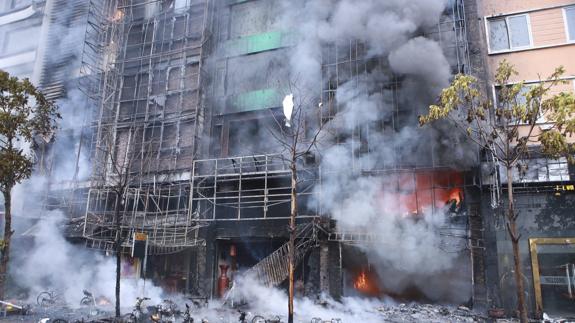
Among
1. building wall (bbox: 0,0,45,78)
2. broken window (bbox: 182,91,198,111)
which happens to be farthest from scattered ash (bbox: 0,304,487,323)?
building wall (bbox: 0,0,45,78)

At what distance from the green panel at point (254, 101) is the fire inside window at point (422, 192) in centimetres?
544

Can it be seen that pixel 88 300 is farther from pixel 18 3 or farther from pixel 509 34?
pixel 18 3

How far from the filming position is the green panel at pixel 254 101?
Answer: 16656 mm

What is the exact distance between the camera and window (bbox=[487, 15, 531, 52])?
1428 centimetres

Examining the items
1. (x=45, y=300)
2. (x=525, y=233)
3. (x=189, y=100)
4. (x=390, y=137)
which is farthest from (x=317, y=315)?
(x=189, y=100)

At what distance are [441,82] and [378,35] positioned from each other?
9.17ft

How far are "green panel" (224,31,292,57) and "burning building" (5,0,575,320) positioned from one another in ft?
0.30

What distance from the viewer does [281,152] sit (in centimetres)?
1488

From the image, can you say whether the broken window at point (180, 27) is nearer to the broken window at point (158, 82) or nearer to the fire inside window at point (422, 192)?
the broken window at point (158, 82)

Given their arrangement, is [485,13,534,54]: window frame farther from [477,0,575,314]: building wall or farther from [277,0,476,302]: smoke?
[277,0,476,302]: smoke

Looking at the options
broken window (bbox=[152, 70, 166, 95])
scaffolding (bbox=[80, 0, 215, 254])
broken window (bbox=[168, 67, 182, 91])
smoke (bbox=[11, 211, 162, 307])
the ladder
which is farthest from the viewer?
broken window (bbox=[152, 70, 166, 95])

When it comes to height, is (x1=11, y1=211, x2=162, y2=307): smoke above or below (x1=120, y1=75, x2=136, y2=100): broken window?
below

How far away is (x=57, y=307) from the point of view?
14.4 meters

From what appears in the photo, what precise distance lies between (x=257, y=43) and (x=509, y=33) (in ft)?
30.4
